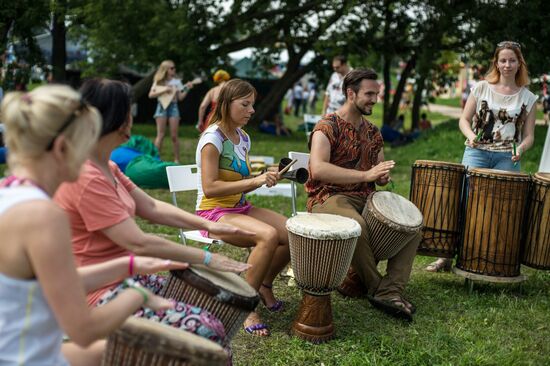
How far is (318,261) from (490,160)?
2038 mm

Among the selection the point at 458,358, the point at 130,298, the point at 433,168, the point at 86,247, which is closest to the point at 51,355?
the point at 130,298

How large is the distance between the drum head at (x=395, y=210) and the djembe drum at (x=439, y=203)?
1.57 feet

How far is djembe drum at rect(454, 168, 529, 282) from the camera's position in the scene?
4.45 metres

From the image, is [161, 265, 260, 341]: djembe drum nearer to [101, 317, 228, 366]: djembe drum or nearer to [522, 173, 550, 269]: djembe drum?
[101, 317, 228, 366]: djembe drum

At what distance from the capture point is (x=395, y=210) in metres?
4.20

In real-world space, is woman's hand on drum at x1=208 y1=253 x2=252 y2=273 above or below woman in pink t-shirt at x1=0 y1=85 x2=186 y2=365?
below

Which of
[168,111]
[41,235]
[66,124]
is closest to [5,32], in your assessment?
[168,111]

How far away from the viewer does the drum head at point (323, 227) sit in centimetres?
354

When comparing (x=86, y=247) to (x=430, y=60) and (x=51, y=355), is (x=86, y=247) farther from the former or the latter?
(x=430, y=60)

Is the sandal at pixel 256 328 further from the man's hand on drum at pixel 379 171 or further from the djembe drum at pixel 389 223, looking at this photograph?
the man's hand on drum at pixel 379 171

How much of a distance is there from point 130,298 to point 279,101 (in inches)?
603

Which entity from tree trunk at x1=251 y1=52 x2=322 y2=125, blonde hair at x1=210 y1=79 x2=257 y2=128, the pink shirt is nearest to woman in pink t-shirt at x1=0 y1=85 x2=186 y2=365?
the pink shirt

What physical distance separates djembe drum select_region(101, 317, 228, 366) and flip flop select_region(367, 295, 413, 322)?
7.33 ft

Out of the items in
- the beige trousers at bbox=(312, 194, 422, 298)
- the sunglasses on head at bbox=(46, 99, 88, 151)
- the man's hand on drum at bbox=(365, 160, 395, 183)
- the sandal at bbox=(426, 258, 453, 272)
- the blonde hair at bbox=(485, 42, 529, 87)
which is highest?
the blonde hair at bbox=(485, 42, 529, 87)
